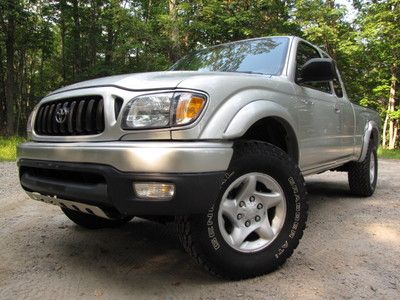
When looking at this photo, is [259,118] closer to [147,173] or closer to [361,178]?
[147,173]

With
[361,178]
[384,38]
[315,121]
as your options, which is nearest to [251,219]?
[315,121]

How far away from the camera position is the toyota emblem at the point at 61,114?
2.71 metres

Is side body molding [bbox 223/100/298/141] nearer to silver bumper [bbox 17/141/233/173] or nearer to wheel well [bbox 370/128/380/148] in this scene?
silver bumper [bbox 17/141/233/173]

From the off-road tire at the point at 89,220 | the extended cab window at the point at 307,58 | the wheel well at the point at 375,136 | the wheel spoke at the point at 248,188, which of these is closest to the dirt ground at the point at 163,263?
the off-road tire at the point at 89,220

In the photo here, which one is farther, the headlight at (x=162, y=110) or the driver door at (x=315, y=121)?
the driver door at (x=315, y=121)

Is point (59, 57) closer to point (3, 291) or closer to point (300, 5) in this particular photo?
point (300, 5)

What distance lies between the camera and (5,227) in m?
3.90

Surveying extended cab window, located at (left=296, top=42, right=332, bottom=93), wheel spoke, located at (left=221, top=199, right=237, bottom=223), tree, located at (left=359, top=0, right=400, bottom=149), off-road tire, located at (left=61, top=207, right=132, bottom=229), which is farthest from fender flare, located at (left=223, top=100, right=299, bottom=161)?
tree, located at (left=359, top=0, right=400, bottom=149)

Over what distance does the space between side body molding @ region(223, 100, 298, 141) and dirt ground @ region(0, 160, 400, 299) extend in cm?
92

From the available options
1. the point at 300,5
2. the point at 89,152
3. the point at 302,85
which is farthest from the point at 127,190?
the point at 300,5

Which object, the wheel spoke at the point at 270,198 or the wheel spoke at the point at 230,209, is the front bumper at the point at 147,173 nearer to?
the wheel spoke at the point at 230,209

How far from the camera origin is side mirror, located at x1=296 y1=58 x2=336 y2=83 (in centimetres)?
334

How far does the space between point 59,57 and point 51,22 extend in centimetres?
857

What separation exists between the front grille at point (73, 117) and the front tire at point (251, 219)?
79 cm
